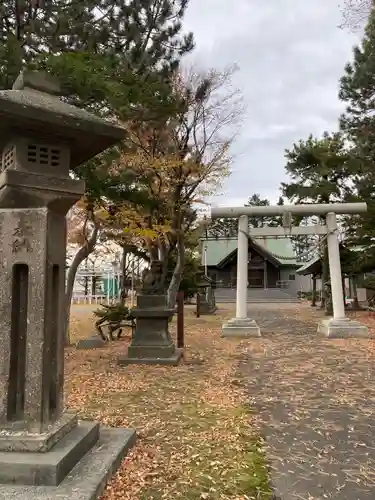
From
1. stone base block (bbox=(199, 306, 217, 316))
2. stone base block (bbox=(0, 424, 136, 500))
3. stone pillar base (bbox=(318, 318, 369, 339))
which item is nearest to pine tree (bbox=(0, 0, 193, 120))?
stone base block (bbox=(0, 424, 136, 500))

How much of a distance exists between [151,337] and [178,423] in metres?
4.02

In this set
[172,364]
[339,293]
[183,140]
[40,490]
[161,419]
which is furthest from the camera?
[183,140]

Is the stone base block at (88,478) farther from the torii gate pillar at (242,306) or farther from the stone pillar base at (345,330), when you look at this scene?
the stone pillar base at (345,330)

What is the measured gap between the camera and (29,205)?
3662 millimetres

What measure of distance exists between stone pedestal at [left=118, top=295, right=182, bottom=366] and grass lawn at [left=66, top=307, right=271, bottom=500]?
317 mm

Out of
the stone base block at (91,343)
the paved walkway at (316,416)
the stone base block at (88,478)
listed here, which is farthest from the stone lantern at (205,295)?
the stone base block at (88,478)

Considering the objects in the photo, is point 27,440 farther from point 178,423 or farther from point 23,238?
point 178,423

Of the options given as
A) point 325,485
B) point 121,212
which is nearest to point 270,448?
point 325,485

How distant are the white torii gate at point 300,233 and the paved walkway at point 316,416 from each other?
6.83 feet

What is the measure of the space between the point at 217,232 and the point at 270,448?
39.0m

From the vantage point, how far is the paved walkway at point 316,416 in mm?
3639

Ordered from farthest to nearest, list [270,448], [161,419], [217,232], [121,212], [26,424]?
1. [217,232]
2. [121,212]
3. [161,419]
4. [270,448]
5. [26,424]

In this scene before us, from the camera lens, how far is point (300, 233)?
14188mm

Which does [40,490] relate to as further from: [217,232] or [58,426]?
[217,232]
